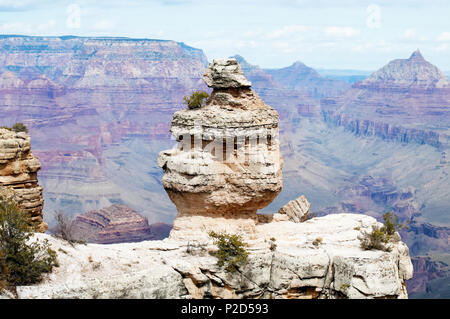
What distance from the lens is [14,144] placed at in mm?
28000

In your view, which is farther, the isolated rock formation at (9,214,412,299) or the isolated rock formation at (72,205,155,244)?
the isolated rock formation at (72,205,155,244)

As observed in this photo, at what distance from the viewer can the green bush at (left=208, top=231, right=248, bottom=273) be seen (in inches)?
993

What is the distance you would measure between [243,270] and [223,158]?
5.94 m

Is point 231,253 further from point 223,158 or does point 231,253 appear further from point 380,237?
point 380,237

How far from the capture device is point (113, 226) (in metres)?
124

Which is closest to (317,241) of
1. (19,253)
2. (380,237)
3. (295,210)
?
(380,237)

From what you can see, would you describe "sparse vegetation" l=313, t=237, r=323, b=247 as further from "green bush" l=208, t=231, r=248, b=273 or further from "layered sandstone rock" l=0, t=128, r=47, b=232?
"layered sandstone rock" l=0, t=128, r=47, b=232

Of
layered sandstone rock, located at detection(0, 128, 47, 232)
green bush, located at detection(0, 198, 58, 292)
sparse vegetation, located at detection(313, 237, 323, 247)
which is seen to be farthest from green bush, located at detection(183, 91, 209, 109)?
green bush, located at detection(0, 198, 58, 292)

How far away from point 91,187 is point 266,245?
166421 millimetres

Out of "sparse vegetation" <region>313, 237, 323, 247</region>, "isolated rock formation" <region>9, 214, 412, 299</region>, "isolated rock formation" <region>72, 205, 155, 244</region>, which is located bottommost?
"isolated rock formation" <region>72, 205, 155, 244</region>

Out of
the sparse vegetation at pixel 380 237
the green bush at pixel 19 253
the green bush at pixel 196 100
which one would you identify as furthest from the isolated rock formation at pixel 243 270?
the green bush at pixel 196 100

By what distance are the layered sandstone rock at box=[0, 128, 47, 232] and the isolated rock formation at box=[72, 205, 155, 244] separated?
9182 cm

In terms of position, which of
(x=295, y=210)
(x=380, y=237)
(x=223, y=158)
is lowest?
(x=295, y=210)

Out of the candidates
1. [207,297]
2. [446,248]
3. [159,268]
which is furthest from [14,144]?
[446,248]
